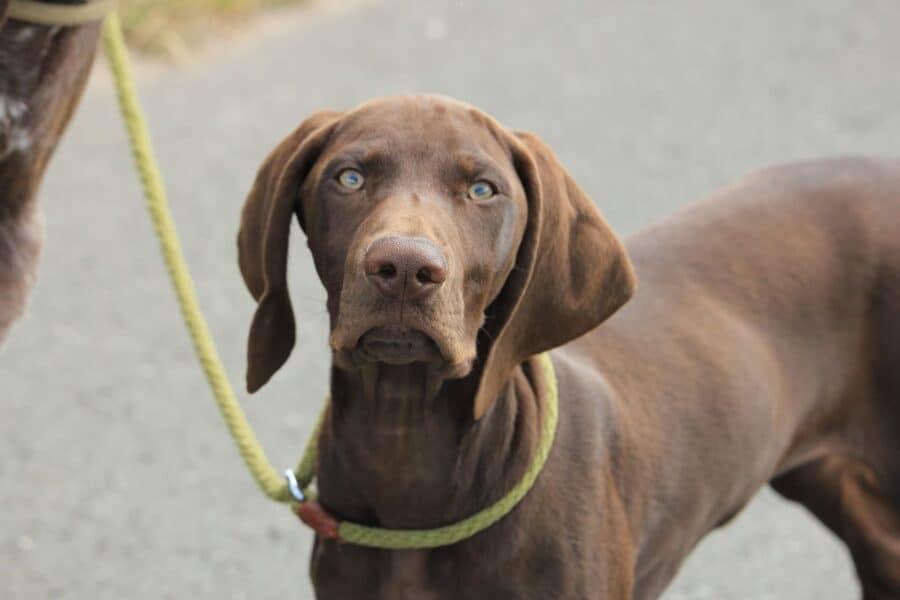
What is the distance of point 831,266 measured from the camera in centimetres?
365

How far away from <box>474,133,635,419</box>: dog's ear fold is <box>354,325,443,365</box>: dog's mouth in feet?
0.76

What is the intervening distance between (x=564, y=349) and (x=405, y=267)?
38.1 inches

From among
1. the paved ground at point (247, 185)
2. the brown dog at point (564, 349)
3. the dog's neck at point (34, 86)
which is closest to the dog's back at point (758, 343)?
the brown dog at point (564, 349)

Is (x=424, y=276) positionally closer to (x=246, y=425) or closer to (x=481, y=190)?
(x=481, y=190)

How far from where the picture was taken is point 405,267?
2.62 m

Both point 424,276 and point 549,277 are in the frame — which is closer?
point 424,276

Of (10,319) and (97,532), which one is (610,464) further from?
(97,532)

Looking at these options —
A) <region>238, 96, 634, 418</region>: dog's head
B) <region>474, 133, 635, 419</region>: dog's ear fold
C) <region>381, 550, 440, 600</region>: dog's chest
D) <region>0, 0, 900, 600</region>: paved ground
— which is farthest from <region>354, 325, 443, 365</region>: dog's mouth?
<region>0, 0, 900, 600</region>: paved ground

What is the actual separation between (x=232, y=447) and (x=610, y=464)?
2.02 meters

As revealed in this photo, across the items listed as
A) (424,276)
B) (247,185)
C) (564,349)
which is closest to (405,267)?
(424,276)

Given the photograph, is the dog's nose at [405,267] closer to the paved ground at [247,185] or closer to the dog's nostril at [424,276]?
the dog's nostril at [424,276]

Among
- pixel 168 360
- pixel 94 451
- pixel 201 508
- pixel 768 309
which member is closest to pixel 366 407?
pixel 768 309

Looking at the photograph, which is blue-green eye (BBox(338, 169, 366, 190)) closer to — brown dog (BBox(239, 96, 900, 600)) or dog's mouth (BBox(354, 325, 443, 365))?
brown dog (BBox(239, 96, 900, 600))

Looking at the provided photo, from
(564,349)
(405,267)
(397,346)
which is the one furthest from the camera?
(564,349)
